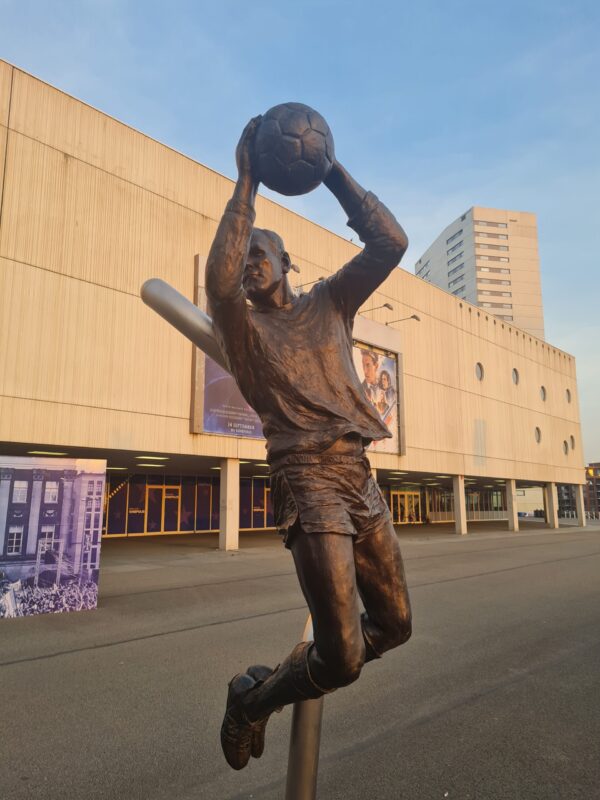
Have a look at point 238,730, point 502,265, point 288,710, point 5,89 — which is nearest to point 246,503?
point 5,89

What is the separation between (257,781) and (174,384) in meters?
14.4

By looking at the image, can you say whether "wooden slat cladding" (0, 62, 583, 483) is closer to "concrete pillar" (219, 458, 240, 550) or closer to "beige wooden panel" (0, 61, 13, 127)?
"beige wooden panel" (0, 61, 13, 127)

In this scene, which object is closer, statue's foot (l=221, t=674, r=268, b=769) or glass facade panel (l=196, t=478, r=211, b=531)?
statue's foot (l=221, t=674, r=268, b=769)

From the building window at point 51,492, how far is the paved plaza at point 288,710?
1684 mm

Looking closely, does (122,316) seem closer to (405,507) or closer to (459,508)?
(459,508)

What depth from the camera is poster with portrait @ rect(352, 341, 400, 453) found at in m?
23.0

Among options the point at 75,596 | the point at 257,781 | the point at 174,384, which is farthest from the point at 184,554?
the point at 257,781

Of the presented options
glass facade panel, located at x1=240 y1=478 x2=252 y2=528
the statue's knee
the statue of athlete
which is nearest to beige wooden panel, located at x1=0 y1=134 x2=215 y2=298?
glass facade panel, located at x1=240 y1=478 x2=252 y2=528

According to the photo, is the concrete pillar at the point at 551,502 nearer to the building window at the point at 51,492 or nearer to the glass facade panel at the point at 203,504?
the glass facade panel at the point at 203,504

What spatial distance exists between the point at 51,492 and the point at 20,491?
425 mm

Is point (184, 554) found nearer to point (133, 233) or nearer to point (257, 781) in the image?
point (133, 233)

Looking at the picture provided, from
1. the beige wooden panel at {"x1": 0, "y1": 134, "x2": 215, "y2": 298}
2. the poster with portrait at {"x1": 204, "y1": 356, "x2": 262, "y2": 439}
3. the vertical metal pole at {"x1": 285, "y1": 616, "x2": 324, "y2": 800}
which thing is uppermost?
the beige wooden panel at {"x1": 0, "y1": 134, "x2": 215, "y2": 298}

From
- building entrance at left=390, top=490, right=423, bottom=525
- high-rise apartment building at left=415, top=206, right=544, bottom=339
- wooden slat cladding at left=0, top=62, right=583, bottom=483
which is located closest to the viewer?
wooden slat cladding at left=0, top=62, right=583, bottom=483

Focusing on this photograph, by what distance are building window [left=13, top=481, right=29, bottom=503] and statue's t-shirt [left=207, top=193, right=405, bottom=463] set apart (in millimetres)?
6945
